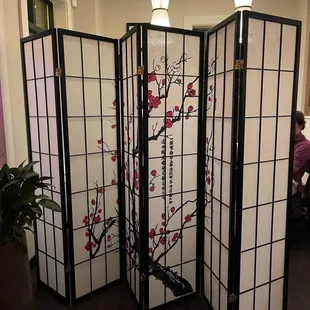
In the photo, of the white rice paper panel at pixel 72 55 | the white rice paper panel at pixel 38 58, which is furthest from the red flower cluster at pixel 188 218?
the white rice paper panel at pixel 38 58

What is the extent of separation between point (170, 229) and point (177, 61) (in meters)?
1.06

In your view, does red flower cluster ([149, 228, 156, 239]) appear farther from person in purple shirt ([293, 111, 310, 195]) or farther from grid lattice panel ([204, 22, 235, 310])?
person in purple shirt ([293, 111, 310, 195])

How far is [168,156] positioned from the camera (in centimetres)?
186

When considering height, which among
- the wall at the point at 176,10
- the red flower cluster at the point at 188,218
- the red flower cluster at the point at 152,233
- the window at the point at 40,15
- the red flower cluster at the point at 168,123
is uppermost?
the wall at the point at 176,10

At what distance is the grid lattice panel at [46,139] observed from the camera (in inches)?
74.0

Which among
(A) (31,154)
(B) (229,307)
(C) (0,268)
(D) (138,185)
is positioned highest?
(A) (31,154)

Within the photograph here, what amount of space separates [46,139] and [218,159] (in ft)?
3.74

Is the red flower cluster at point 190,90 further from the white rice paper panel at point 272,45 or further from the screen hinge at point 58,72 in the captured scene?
the screen hinge at point 58,72

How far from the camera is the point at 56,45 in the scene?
1794mm

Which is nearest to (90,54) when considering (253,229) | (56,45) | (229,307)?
(56,45)

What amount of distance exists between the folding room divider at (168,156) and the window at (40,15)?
2.95ft

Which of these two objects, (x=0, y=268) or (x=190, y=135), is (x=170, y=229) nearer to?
(x=190, y=135)

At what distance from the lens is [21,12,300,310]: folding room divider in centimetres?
160

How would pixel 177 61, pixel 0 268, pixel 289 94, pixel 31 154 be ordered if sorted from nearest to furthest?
pixel 0 268 → pixel 289 94 → pixel 177 61 → pixel 31 154
